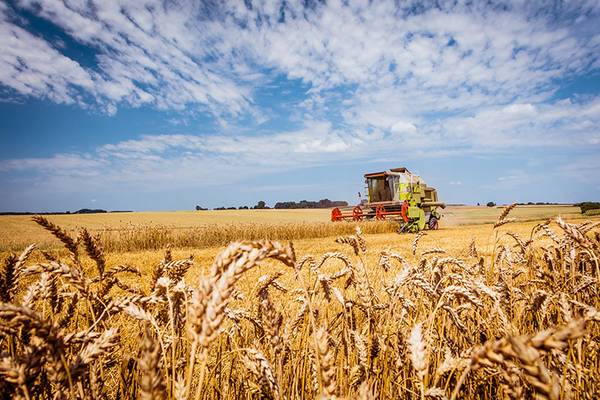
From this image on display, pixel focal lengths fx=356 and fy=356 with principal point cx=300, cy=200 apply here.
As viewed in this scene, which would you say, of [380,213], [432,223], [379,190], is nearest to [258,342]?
[380,213]

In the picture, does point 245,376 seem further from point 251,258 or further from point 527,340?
point 527,340

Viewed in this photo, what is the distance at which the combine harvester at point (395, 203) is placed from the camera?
880 inches

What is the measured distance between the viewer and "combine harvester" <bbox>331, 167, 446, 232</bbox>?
22359 millimetres

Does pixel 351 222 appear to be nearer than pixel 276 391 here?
No

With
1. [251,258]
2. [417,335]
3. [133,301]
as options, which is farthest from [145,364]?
[133,301]

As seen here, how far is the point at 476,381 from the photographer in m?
2.01

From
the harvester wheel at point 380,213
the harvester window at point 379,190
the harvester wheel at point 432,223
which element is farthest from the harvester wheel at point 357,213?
the harvester wheel at point 432,223

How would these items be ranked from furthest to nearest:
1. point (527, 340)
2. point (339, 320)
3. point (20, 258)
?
point (339, 320), point (20, 258), point (527, 340)

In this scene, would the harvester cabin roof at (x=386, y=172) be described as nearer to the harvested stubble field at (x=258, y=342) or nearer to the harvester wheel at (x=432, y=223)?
the harvester wheel at (x=432, y=223)

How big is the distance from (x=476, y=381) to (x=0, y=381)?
7.15 feet

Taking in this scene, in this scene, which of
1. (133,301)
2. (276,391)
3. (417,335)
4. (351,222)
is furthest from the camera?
(351,222)

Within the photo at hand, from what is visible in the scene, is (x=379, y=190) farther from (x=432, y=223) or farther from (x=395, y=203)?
(x=432, y=223)

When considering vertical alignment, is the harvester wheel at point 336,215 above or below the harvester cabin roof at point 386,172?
below

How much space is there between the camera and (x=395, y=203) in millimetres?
22531
